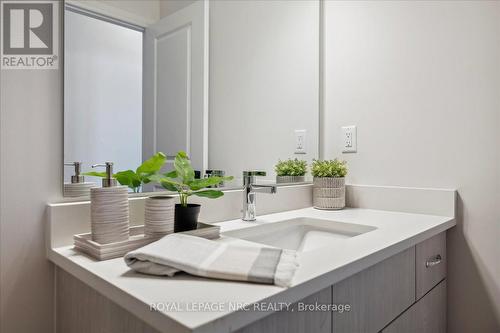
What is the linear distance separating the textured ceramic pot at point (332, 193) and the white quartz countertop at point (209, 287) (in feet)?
1.60

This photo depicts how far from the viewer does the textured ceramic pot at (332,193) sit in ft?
4.63

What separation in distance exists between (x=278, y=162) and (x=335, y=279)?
0.86m

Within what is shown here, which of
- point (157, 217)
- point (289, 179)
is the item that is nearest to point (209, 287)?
point (157, 217)

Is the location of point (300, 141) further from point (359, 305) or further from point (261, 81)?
point (359, 305)

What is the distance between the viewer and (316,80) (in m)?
1.58

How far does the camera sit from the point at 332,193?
4.63 ft

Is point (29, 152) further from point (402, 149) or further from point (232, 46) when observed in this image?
point (402, 149)

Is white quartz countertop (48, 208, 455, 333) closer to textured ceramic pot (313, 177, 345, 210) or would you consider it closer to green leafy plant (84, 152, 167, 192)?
green leafy plant (84, 152, 167, 192)

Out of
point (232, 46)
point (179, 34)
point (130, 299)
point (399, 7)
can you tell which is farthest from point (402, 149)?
point (130, 299)

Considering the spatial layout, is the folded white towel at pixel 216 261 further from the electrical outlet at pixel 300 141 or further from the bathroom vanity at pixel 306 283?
the electrical outlet at pixel 300 141

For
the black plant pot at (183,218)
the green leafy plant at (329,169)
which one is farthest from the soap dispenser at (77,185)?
the green leafy plant at (329,169)
